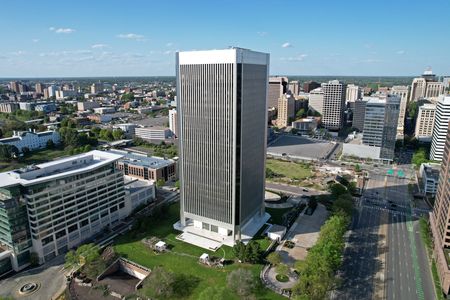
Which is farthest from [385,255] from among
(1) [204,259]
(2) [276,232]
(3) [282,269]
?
(1) [204,259]

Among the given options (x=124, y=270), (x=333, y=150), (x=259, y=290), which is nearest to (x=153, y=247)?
(x=124, y=270)

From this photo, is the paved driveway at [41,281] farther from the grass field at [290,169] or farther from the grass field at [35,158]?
the grass field at [290,169]

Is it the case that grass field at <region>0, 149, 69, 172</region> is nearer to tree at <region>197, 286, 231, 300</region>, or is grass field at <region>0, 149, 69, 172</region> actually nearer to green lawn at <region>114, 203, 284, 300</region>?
green lawn at <region>114, 203, 284, 300</region>

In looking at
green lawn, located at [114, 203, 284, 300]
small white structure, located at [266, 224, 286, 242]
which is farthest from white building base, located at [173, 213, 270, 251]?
small white structure, located at [266, 224, 286, 242]

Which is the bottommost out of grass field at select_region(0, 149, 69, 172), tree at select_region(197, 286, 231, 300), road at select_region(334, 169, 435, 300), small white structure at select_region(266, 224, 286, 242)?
road at select_region(334, 169, 435, 300)

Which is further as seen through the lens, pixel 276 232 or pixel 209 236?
pixel 276 232

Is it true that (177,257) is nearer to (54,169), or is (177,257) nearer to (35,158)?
(54,169)
